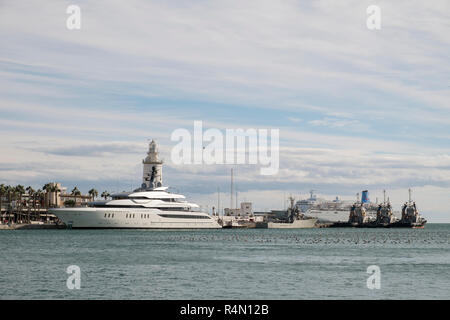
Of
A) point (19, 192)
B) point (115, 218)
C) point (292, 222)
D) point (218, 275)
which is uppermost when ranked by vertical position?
point (19, 192)

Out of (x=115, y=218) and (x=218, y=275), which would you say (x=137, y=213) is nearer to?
(x=115, y=218)

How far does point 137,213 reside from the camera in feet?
415

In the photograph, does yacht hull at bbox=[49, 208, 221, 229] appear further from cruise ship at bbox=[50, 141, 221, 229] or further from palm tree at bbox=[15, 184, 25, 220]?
palm tree at bbox=[15, 184, 25, 220]

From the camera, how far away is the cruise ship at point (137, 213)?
124 meters

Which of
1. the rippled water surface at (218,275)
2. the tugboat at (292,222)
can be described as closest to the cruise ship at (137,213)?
the tugboat at (292,222)

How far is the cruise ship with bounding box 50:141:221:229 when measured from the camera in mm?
124438

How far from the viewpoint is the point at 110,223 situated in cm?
12438

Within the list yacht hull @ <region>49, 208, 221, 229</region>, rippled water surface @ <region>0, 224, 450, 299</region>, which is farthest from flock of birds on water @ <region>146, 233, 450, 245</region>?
rippled water surface @ <region>0, 224, 450, 299</region>

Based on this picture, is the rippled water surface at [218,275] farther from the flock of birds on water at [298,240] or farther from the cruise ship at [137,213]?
the cruise ship at [137,213]

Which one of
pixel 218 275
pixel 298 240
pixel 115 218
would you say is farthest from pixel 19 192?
pixel 218 275
